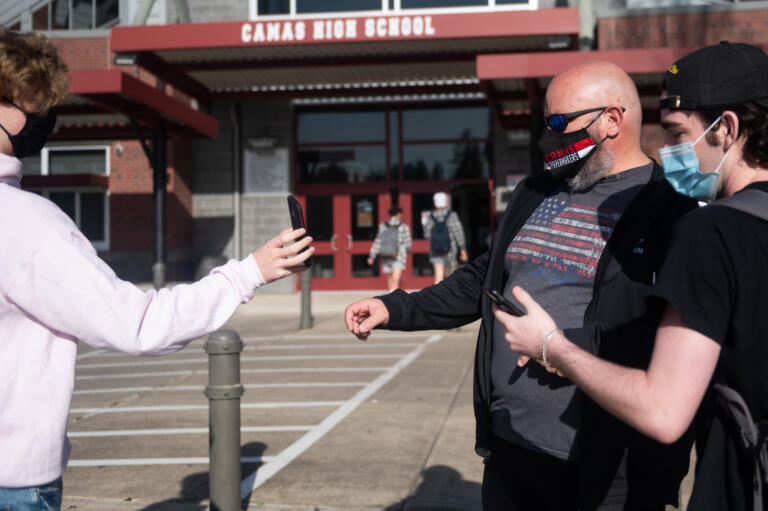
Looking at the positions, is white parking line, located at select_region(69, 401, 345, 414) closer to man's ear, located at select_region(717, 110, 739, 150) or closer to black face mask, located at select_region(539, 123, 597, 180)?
black face mask, located at select_region(539, 123, 597, 180)

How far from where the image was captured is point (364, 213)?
1978 centimetres

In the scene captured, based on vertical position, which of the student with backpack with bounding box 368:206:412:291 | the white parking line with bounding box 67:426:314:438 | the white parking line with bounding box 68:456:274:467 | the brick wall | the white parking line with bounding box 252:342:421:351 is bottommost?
the white parking line with bounding box 252:342:421:351

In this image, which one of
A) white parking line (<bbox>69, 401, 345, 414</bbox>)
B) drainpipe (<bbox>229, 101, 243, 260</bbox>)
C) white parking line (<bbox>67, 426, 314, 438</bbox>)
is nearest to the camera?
white parking line (<bbox>67, 426, 314, 438</bbox>)

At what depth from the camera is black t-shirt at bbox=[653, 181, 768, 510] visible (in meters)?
1.71

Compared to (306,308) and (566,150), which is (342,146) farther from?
(566,150)

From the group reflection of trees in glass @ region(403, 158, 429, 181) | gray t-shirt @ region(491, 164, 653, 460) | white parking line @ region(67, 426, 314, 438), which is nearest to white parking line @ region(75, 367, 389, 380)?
white parking line @ region(67, 426, 314, 438)

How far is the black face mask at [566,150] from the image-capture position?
8.75 feet

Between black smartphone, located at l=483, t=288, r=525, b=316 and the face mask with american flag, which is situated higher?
the face mask with american flag

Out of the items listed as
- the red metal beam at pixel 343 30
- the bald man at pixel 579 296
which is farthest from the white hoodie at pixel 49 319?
the red metal beam at pixel 343 30

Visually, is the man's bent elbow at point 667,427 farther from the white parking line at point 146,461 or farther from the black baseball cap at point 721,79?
the white parking line at point 146,461

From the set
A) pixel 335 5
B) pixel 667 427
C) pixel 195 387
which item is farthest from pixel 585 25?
pixel 667 427

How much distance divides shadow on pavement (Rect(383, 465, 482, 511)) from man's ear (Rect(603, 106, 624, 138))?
2.67 metres

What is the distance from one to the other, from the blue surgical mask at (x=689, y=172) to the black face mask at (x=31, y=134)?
1.55 m

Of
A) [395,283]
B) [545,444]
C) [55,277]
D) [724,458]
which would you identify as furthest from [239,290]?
[395,283]
